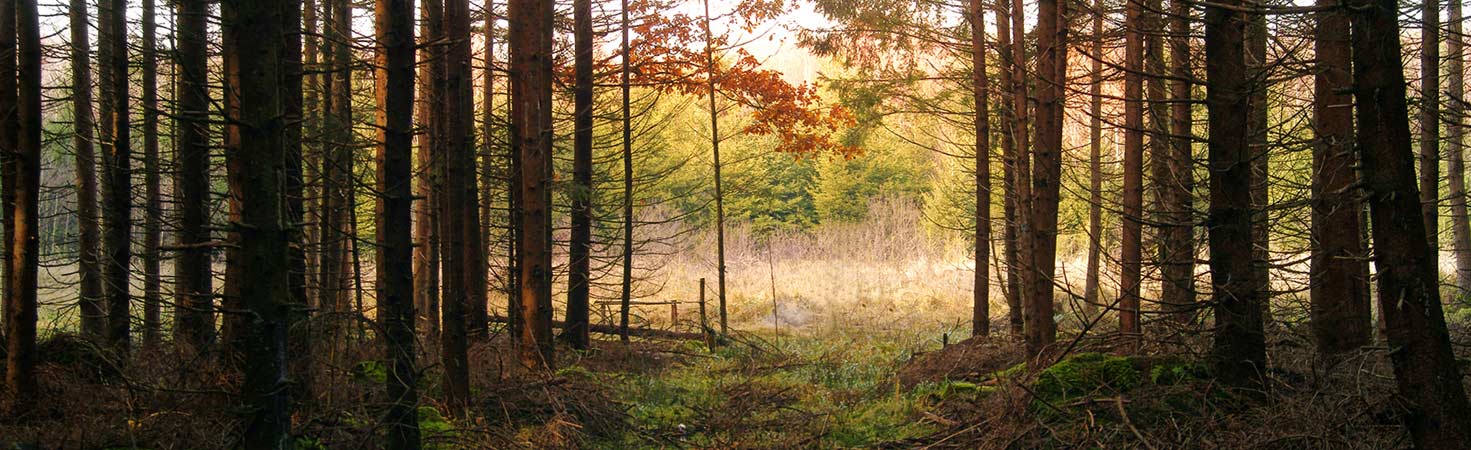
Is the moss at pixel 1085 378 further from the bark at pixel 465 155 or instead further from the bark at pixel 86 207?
the bark at pixel 86 207

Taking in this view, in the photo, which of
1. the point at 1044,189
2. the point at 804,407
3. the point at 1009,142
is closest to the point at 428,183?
the point at 804,407

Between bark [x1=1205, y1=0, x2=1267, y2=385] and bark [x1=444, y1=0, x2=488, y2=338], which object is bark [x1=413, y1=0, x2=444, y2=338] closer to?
bark [x1=444, y1=0, x2=488, y2=338]

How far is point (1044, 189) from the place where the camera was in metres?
8.76

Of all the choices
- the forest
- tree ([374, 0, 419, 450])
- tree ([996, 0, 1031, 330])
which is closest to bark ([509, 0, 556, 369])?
the forest

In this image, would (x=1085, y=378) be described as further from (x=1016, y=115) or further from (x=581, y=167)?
(x=581, y=167)

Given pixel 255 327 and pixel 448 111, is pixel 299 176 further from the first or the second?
pixel 255 327

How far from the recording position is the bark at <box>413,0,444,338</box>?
8711 millimetres

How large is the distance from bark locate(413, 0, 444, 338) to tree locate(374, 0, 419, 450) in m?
0.14

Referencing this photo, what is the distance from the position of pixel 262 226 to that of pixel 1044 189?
21.9 ft

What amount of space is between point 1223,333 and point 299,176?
20.7 ft

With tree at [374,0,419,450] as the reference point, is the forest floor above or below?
below

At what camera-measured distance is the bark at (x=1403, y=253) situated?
477cm

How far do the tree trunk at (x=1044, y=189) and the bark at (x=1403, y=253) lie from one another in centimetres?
374

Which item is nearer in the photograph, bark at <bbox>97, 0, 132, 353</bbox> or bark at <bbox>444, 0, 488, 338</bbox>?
bark at <bbox>444, 0, 488, 338</bbox>
